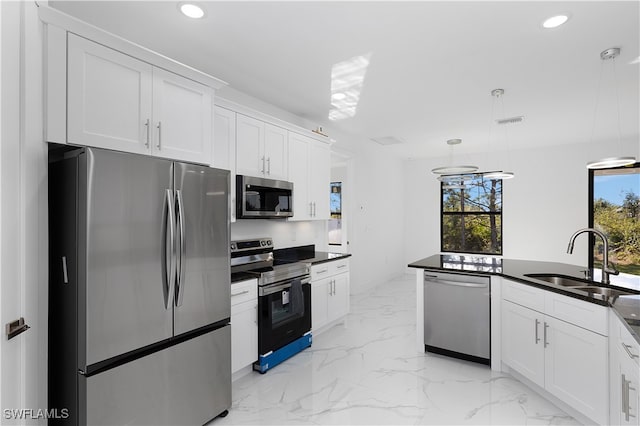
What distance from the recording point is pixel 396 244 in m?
7.43

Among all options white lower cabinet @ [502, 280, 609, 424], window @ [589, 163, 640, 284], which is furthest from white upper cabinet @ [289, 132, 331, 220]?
window @ [589, 163, 640, 284]

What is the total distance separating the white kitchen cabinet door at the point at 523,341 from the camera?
2.52m

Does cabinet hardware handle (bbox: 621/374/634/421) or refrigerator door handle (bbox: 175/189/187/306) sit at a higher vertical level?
refrigerator door handle (bbox: 175/189/187/306)

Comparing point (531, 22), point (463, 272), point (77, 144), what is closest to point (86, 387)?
point (77, 144)

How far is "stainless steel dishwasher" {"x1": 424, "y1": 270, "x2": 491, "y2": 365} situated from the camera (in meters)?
3.00

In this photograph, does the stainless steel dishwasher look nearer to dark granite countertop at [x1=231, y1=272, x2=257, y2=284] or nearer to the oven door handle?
the oven door handle

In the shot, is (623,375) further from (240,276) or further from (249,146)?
(249,146)

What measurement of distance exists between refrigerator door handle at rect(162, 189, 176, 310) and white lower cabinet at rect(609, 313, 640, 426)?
7.88 feet

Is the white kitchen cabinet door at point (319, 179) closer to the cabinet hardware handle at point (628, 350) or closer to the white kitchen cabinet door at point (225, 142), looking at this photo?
the white kitchen cabinet door at point (225, 142)

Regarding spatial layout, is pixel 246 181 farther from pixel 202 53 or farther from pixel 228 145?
pixel 202 53

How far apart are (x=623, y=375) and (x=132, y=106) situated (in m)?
3.18

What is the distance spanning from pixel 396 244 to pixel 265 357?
199 inches

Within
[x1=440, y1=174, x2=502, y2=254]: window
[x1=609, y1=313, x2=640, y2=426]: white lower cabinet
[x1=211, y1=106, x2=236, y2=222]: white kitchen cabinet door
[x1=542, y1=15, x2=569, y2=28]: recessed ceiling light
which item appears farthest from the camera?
[x1=440, y1=174, x2=502, y2=254]: window

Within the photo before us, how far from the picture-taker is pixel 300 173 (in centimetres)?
387
